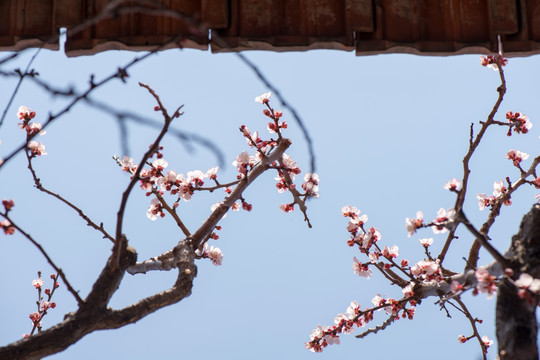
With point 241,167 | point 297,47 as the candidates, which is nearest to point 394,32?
point 297,47

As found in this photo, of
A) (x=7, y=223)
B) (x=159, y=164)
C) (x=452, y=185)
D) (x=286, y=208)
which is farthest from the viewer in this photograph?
(x=286, y=208)

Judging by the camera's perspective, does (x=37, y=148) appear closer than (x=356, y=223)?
Yes

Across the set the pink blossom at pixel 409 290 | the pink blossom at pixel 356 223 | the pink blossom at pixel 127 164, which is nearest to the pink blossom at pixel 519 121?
the pink blossom at pixel 356 223

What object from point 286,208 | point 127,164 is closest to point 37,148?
point 127,164

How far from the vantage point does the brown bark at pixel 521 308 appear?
295 cm

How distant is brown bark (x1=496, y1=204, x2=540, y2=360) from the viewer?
2951 millimetres

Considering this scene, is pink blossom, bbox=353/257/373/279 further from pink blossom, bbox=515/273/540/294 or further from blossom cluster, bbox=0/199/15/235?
blossom cluster, bbox=0/199/15/235

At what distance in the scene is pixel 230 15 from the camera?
4.28m

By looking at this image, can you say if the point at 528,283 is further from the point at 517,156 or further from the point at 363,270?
the point at 517,156

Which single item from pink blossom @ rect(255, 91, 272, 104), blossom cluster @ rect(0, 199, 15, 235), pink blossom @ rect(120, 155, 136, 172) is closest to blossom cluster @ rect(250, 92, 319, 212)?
pink blossom @ rect(255, 91, 272, 104)

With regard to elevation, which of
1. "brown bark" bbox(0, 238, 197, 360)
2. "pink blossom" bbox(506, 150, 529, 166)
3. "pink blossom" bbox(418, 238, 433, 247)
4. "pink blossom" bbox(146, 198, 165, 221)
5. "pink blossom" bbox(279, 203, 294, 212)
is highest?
"pink blossom" bbox(506, 150, 529, 166)

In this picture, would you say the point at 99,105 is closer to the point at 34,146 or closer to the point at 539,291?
the point at 539,291

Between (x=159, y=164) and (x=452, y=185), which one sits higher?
(x=159, y=164)

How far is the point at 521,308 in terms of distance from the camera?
3.01 meters
